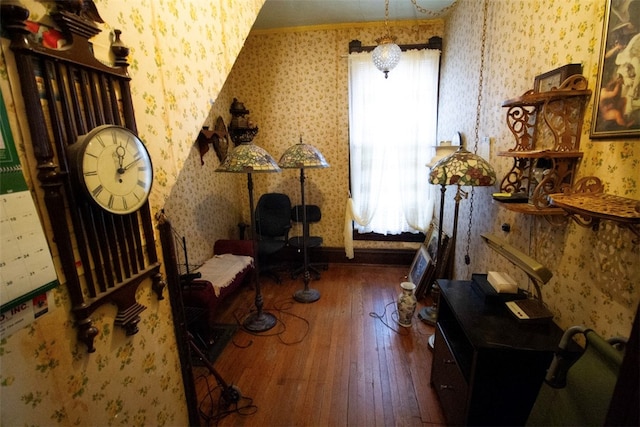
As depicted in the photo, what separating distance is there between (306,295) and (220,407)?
4.69 ft

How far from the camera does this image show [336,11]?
3064 millimetres

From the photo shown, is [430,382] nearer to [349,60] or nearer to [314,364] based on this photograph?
[314,364]

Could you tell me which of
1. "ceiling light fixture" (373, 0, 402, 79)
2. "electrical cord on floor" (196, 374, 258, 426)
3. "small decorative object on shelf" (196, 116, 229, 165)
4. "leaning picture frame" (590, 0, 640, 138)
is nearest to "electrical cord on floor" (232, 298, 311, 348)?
"electrical cord on floor" (196, 374, 258, 426)

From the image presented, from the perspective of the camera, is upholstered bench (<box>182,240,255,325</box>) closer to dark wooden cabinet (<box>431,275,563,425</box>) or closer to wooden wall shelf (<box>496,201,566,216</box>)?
dark wooden cabinet (<box>431,275,563,425</box>)

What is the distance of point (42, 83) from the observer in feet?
2.59

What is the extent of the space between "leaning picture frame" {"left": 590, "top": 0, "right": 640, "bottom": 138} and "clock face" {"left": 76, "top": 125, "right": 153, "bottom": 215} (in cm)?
179

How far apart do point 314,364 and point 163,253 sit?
148 centimetres

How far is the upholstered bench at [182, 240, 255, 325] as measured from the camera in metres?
2.34

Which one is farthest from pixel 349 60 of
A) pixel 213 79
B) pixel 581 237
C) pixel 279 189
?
pixel 581 237

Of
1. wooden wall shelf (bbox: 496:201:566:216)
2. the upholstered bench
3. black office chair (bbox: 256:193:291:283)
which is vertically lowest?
the upholstered bench

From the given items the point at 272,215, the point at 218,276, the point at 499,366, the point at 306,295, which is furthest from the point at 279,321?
the point at 499,366

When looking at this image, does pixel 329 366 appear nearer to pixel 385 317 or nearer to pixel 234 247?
pixel 385 317

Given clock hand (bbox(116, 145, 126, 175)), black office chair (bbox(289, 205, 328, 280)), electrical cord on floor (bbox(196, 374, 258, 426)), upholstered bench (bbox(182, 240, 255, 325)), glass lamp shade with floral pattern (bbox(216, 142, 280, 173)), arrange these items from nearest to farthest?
clock hand (bbox(116, 145, 126, 175)) → electrical cord on floor (bbox(196, 374, 258, 426)) → glass lamp shade with floral pattern (bbox(216, 142, 280, 173)) → upholstered bench (bbox(182, 240, 255, 325)) → black office chair (bbox(289, 205, 328, 280))

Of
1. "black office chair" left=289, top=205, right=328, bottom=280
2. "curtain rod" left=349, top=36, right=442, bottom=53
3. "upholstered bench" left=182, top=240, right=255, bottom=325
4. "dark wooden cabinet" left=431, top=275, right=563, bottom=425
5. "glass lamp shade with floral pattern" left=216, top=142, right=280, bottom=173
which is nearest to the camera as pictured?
"dark wooden cabinet" left=431, top=275, right=563, bottom=425
